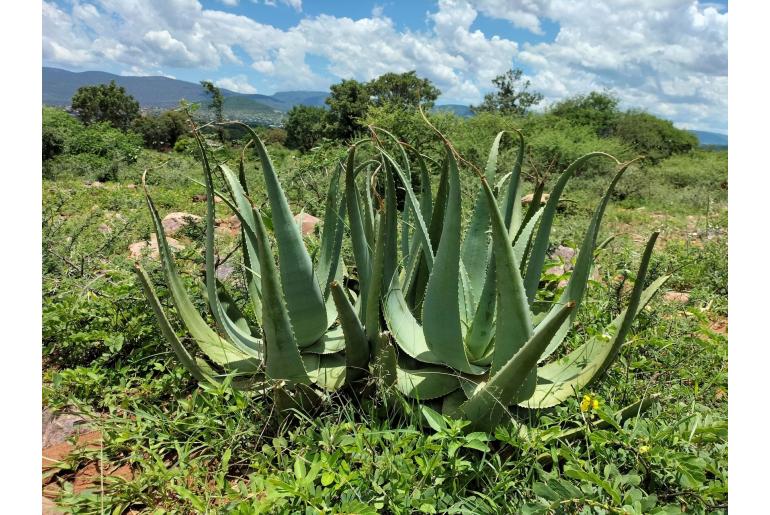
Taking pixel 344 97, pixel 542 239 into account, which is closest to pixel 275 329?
pixel 542 239

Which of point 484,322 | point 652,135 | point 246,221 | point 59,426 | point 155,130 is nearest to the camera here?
point 484,322

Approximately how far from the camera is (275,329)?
5.00ft

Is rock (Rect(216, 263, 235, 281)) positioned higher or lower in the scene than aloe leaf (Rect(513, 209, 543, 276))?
lower

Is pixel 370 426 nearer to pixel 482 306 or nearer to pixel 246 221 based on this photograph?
pixel 482 306

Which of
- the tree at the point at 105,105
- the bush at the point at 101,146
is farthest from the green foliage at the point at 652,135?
the tree at the point at 105,105

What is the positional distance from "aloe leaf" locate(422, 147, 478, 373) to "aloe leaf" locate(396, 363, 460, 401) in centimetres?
7

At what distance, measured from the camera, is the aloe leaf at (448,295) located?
1456 mm

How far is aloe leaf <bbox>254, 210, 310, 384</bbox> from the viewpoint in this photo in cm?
143

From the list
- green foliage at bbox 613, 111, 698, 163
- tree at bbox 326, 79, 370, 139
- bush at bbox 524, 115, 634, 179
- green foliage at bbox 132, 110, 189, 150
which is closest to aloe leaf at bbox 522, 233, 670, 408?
bush at bbox 524, 115, 634, 179

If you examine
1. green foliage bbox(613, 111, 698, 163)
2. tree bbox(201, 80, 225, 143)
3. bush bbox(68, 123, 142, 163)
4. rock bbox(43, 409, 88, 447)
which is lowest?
rock bbox(43, 409, 88, 447)

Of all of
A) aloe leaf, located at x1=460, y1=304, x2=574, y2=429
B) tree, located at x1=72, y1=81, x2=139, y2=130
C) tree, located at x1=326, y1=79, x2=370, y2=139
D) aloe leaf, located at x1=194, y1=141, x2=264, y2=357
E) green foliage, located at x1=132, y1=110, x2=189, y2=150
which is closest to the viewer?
aloe leaf, located at x1=460, y1=304, x2=574, y2=429

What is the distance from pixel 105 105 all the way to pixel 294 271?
49618 mm

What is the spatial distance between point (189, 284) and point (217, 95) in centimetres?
104

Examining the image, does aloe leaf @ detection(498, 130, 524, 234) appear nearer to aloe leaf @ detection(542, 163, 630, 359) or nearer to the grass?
aloe leaf @ detection(542, 163, 630, 359)
